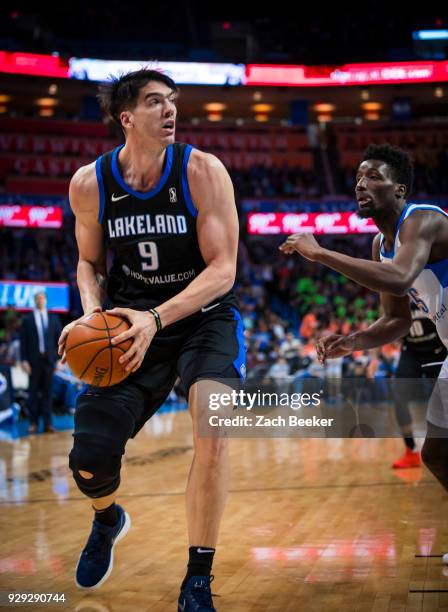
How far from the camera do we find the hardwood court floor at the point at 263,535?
3582mm

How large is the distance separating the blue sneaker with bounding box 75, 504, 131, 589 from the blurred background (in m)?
15.3

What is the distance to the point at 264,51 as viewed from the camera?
1179 inches

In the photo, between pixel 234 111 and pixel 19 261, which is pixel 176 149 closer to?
pixel 19 261

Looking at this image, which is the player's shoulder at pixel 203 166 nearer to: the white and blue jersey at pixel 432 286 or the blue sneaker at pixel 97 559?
the white and blue jersey at pixel 432 286

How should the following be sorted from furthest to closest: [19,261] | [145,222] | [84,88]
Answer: [84,88] < [19,261] < [145,222]

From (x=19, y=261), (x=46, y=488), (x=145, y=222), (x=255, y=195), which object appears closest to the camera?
(x=145, y=222)

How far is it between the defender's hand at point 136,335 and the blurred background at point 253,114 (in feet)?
51.6

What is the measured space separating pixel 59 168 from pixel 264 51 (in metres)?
9.39

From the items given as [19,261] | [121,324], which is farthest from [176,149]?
[19,261]

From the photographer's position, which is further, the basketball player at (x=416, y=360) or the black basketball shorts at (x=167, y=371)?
the basketball player at (x=416, y=360)

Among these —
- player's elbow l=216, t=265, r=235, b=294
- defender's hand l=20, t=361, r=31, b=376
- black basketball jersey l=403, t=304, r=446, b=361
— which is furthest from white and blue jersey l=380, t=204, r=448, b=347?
defender's hand l=20, t=361, r=31, b=376

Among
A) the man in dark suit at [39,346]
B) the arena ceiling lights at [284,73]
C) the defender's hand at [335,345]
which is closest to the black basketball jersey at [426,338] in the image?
the defender's hand at [335,345]

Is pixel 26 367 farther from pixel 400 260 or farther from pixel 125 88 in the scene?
pixel 400 260

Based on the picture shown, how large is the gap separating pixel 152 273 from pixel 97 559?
4.42 ft
